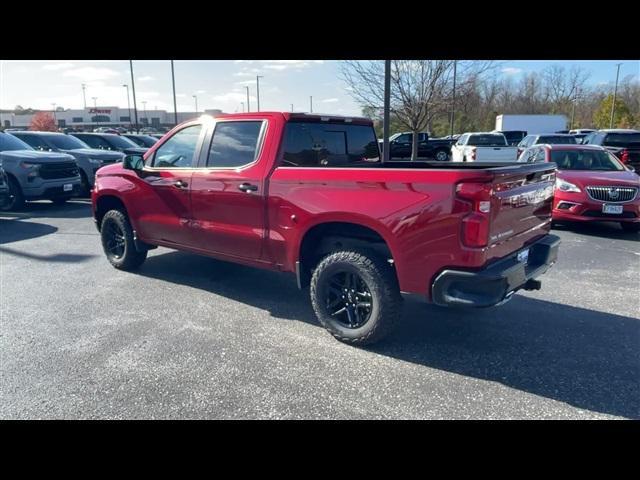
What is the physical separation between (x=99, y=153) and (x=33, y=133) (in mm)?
2255

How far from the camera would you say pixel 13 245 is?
7566 millimetres

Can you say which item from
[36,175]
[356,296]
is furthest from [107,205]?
[36,175]

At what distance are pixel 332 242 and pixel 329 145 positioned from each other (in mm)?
1276

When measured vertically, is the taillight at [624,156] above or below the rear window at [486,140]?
below

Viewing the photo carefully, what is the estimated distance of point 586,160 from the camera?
8.73m

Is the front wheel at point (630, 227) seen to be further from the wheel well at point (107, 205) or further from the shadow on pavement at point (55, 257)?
the shadow on pavement at point (55, 257)

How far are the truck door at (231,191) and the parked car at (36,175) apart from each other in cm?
773

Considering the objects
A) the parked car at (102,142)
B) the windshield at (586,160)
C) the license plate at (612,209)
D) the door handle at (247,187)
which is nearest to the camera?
the door handle at (247,187)

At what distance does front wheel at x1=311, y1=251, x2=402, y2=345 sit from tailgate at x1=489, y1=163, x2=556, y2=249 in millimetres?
884

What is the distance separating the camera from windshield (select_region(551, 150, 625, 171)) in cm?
861

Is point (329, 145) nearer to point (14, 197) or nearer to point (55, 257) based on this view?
point (55, 257)

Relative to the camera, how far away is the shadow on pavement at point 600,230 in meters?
7.84

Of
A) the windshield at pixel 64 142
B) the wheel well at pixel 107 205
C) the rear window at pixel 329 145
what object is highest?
the windshield at pixel 64 142

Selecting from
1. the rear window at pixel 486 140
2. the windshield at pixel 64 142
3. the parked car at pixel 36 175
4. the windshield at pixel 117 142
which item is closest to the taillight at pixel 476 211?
the parked car at pixel 36 175
